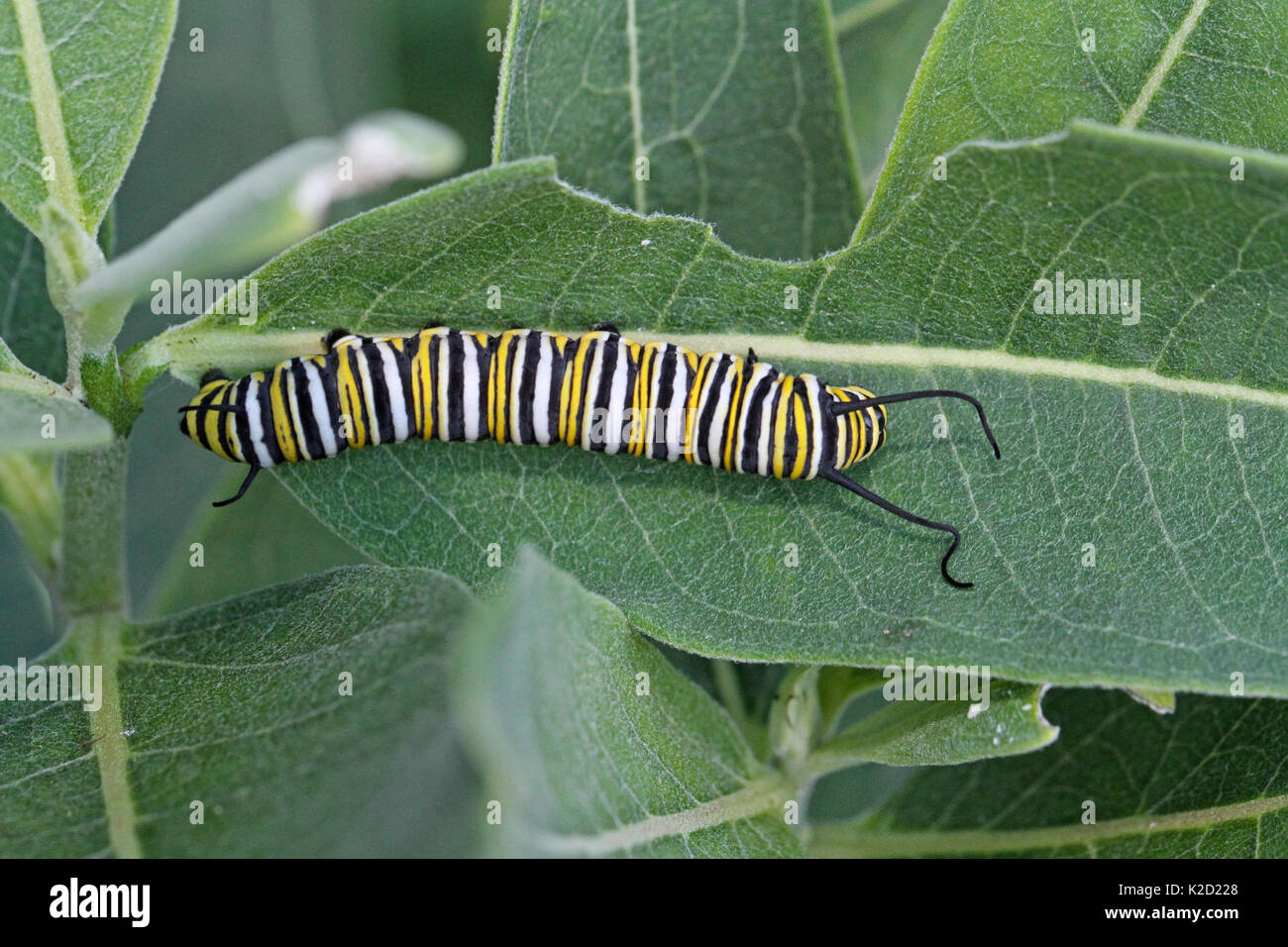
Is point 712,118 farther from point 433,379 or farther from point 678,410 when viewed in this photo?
point 433,379

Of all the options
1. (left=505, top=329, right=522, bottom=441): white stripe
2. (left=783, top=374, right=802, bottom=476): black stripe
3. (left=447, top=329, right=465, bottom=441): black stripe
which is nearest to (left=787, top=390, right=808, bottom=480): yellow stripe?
(left=783, top=374, right=802, bottom=476): black stripe

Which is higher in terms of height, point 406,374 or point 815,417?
point 406,374

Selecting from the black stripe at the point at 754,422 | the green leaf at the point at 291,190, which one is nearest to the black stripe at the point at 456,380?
the black stripe at the point at 754,422

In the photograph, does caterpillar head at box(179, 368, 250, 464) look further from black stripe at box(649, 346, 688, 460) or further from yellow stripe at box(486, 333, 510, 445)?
black stripe at box(649, 346, 688, 460)

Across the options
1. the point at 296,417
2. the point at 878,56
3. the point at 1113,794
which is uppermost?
the point at 878,56

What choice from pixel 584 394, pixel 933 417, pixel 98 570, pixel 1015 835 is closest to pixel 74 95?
pixel 98 570
